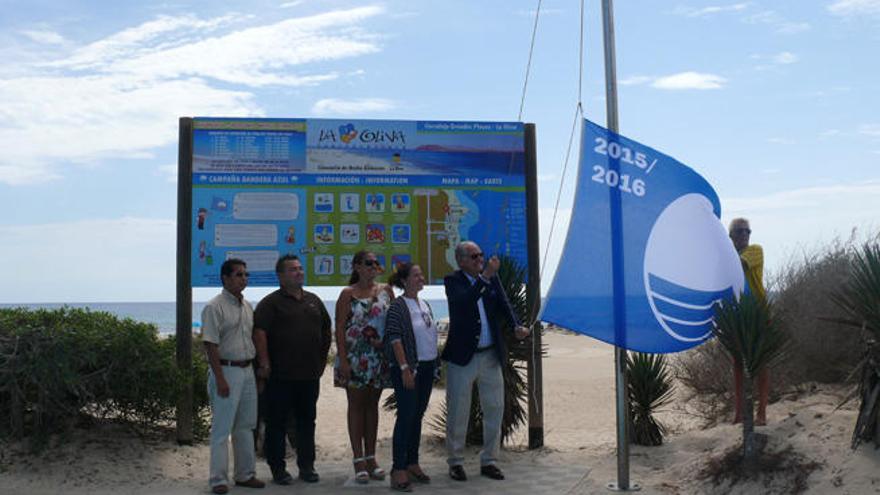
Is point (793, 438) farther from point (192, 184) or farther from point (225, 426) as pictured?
point (192, 184)

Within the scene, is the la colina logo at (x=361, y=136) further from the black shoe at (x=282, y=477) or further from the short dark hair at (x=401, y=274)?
the black shoe at (x=282, y=477)

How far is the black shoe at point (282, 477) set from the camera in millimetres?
6715

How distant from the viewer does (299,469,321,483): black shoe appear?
6.81m

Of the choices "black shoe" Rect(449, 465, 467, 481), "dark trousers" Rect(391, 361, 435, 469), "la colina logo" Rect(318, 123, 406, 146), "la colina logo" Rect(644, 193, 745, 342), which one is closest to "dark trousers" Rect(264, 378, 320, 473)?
"dark trousers" Rect(391, 361, 435, 469)

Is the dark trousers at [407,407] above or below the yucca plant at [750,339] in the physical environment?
below

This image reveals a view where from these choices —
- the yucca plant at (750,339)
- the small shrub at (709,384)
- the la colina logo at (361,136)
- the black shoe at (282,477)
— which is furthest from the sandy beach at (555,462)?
the la colina logo at (361,136)

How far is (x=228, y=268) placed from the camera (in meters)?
6.71

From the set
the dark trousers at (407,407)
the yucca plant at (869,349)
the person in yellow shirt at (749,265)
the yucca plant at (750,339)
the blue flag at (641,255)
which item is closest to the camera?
the yucca plant at (869,349)

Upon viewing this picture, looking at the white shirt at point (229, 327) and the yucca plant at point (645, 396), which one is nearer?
the white shirt at point (229, 327)

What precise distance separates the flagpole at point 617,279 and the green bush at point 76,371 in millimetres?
3815

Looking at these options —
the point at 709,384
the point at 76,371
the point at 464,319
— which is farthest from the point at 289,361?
the point at 709,384

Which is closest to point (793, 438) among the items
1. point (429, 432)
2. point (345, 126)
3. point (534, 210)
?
point (534, 210)

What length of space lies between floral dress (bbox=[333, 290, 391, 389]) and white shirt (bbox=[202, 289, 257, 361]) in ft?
2.41

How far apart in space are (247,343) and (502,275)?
2.54 meters
